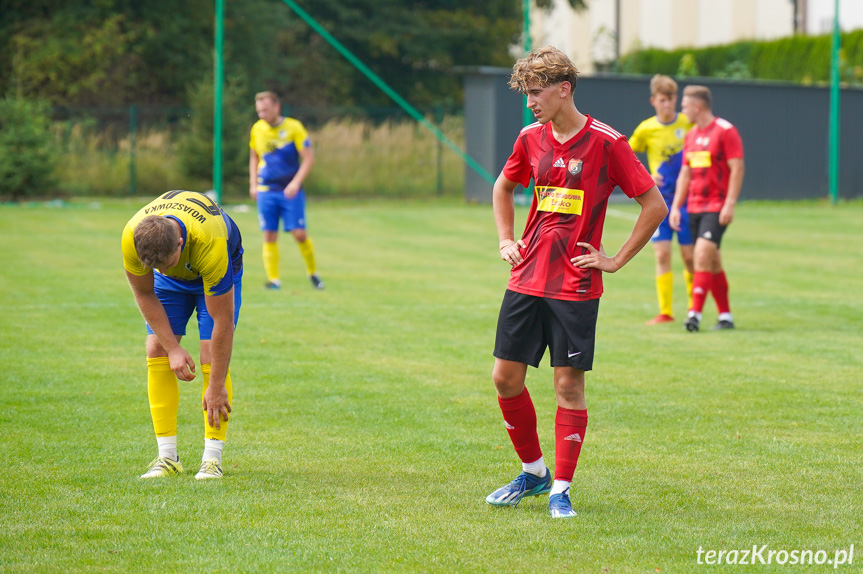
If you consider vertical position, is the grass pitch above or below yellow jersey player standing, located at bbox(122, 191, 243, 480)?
below

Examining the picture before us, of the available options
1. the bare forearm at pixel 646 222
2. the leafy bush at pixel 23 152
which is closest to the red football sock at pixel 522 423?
the bare forearm at pixel 646 222

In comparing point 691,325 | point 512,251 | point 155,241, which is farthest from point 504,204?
point 691,325

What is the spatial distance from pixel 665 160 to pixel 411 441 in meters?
5.83

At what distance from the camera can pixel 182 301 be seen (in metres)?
5.51

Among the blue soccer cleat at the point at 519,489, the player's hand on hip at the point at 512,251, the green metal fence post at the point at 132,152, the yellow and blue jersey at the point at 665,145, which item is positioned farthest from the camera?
the green metal fence post at the point at 132,152

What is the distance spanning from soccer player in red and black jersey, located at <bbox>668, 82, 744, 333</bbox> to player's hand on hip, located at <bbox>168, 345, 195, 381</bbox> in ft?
20.0

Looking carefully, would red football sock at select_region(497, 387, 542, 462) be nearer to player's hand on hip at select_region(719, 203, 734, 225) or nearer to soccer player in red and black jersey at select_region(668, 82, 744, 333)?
soccer player in red and black jersey at select_region(668, 82, 744, 333)

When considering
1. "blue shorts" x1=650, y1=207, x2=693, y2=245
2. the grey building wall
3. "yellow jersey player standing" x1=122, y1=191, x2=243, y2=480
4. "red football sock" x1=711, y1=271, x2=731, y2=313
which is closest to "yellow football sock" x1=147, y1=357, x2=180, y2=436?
"yellow jersey player standing" x1=122, y1=191, x2=243, y2=480

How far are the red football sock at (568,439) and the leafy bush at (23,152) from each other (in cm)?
2326

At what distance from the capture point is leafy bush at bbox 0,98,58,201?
2570cm

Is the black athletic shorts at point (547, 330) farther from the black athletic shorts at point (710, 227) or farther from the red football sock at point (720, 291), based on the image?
the red football sock at point (720, 291)

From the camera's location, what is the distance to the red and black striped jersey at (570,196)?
4812mm

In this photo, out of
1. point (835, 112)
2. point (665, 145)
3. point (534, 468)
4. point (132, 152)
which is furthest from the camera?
point (132, 152)

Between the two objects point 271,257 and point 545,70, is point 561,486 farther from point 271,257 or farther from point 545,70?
point 271,257
